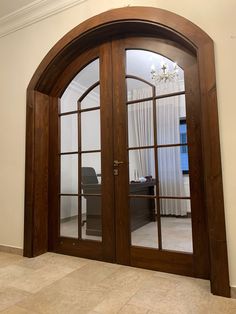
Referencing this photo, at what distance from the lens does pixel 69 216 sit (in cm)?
279

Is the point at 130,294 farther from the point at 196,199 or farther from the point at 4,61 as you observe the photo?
the point at 4,61

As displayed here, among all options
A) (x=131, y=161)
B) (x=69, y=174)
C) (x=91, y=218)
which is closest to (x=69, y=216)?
(x=91, y=218)

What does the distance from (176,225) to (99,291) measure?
2.88 ft

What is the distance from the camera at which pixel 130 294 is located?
1.79 meters

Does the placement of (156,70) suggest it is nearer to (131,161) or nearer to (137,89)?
(137,89)

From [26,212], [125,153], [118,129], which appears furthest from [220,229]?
[26,212]

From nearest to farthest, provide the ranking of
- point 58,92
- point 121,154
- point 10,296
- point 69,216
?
1. point 10,296
2. point 121,154
3. point 69,216
4. point 58,92

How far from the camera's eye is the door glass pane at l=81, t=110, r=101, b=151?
8.68 ft

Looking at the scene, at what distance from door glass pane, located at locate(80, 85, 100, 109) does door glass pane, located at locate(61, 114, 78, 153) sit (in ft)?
0.57

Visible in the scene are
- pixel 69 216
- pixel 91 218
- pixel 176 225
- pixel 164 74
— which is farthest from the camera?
pixel 69 216

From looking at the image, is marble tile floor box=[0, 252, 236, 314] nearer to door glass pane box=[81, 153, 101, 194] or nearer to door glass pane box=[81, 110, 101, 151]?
door glass pane box=[81, 153, 101, 194]

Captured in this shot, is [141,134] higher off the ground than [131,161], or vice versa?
[141,134]

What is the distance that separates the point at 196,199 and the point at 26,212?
6.12 ft

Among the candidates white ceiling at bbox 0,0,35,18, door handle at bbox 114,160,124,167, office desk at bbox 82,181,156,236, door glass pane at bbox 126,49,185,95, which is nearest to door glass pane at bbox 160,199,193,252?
office desk at bbox 82,181,156,236
